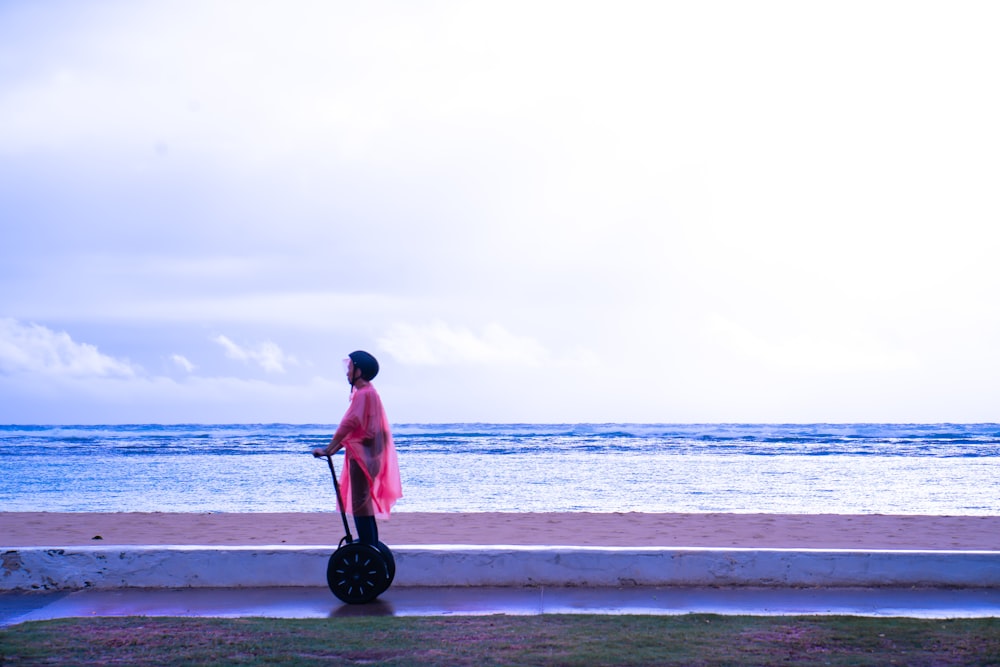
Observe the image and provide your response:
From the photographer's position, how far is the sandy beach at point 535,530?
28.5 feet

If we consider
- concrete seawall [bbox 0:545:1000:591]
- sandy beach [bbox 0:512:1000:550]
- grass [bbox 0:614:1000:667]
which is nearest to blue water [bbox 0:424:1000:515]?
sandy beach [bbox 0:512:1000:550]

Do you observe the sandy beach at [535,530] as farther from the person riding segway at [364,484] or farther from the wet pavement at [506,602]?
the person riding segway at [364,484]

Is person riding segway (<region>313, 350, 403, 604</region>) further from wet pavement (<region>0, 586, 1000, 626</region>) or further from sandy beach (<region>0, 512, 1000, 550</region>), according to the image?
sandy beach (<region>0, 512, 1000, 550</region>)

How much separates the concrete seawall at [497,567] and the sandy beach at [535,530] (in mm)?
1468

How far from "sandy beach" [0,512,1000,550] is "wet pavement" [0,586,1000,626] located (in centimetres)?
178

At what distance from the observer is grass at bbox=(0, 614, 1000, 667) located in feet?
14.6

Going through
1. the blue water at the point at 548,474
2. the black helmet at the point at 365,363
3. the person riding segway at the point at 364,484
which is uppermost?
the black helmet at the point at 365,363

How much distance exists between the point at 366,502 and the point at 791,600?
295 cm

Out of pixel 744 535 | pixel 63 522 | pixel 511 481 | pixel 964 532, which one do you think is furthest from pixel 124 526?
pixel 511 481

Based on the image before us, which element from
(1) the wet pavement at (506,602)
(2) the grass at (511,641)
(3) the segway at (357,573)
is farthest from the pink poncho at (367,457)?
(2) the grass at (511,641)

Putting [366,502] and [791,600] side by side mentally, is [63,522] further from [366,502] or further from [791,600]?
[791,600]

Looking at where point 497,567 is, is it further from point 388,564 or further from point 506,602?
point 388,564

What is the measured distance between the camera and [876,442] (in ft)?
126

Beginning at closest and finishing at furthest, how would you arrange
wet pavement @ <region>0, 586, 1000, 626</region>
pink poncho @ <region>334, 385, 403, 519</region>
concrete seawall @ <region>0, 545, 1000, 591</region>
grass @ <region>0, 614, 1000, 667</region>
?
grass @ <region>0, 614, 1000, 667</region> → wet pavement @ <region>0, 586, 1000, 626</region> → pink poncho @ <region>334, 385, 403, 519</region> → concrete seawall @ <region>0, 545, 1000, 591</region>
